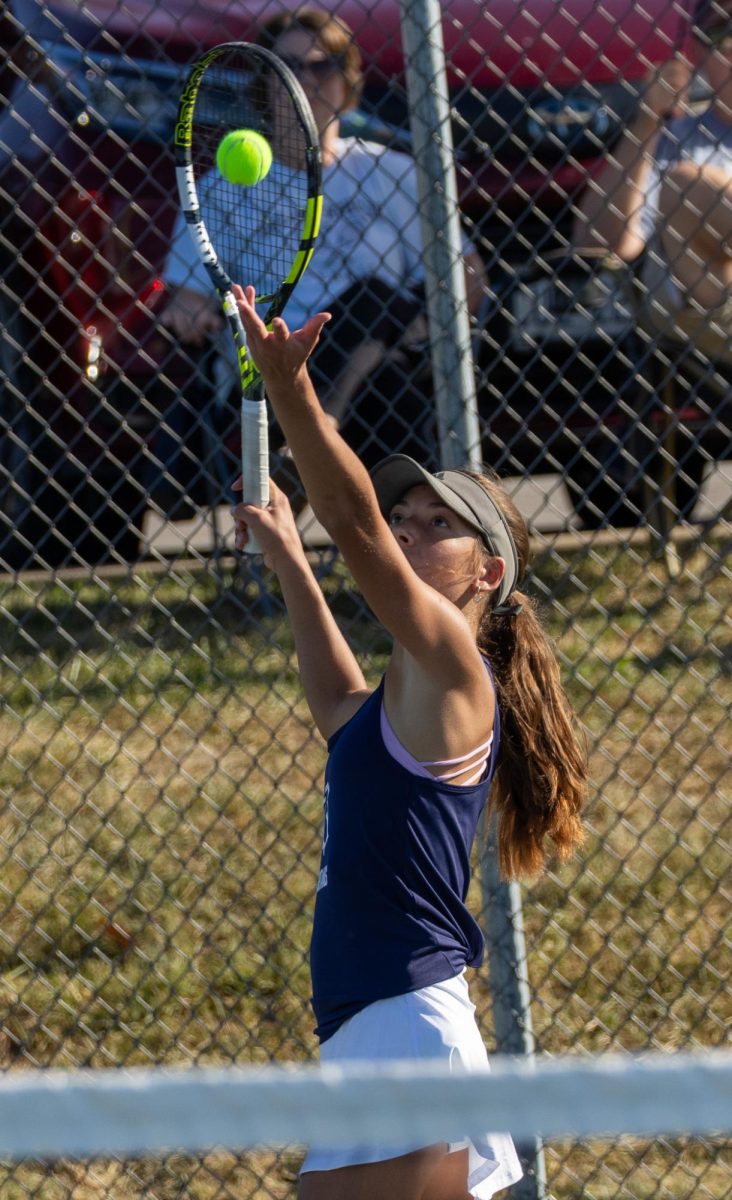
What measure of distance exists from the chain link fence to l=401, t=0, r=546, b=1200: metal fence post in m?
0.08

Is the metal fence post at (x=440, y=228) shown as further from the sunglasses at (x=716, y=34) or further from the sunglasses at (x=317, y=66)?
the sunglasses at (x=716, y=34)

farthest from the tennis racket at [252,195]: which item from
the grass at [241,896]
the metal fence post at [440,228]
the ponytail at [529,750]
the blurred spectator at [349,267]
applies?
the grass at [241,896]

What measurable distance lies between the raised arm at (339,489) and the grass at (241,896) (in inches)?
53.3

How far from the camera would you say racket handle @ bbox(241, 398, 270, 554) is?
7.29ft

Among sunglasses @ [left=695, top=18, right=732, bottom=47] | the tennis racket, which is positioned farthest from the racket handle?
sunglasses @ [left=695, top=18, right=732, bottom=47]

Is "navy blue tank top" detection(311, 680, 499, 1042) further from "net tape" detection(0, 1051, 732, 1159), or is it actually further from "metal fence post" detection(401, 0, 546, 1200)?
"net tape" detection(0, 1051, 732, 1159)

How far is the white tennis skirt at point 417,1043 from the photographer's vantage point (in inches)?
83.1

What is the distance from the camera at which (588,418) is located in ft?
18.3

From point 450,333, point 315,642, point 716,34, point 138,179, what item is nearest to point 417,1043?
point 315,642

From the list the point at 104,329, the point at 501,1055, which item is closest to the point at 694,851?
the point at 501,1055

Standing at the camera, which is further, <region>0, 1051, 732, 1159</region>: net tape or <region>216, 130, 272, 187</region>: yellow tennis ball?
<region>216, 130, 272, 187</region>: yellow tennis ball

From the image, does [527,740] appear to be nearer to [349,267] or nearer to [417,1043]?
[417,1043]

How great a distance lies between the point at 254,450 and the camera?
2219mm

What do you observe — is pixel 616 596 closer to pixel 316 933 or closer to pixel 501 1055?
pixel 501 1055
